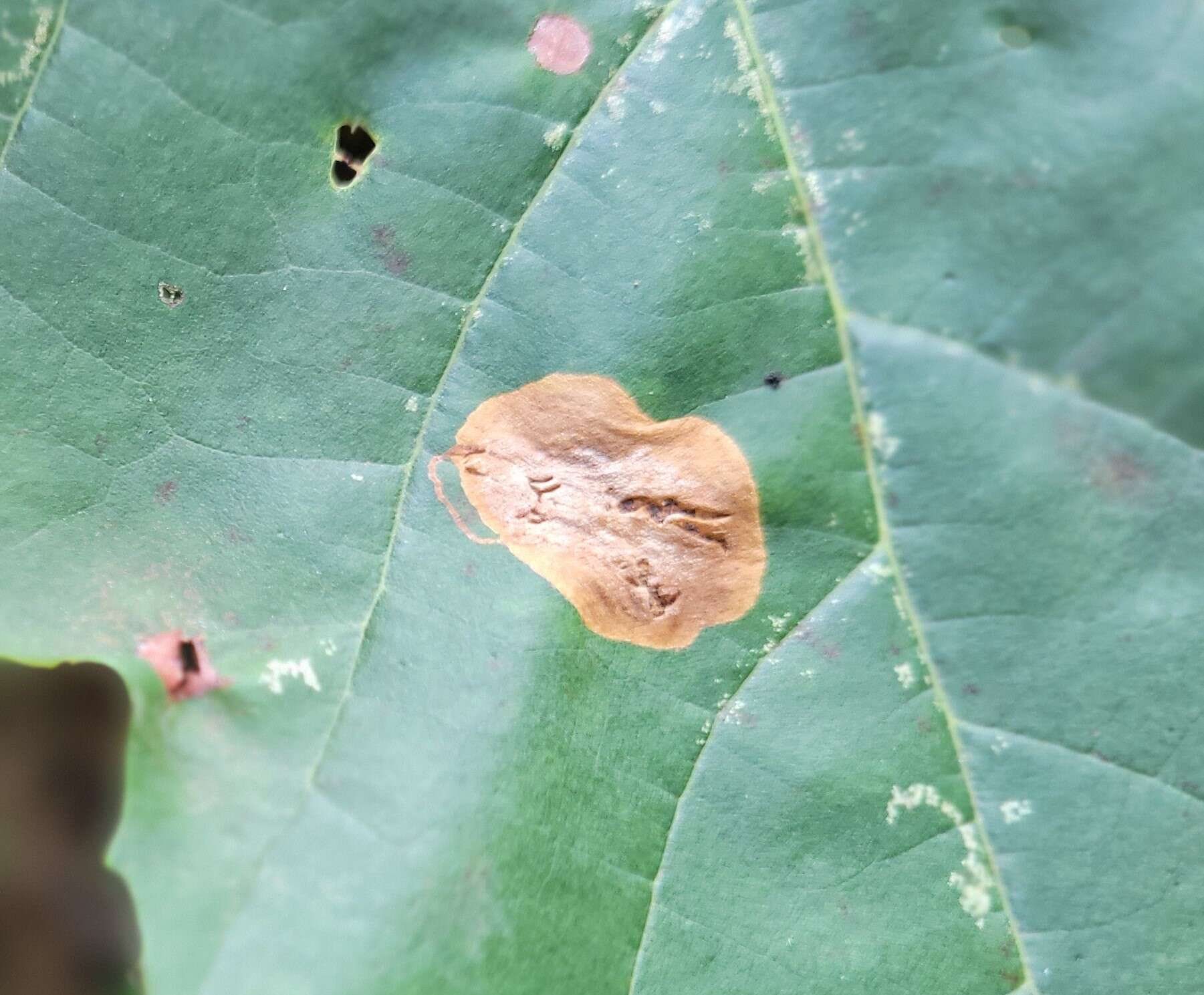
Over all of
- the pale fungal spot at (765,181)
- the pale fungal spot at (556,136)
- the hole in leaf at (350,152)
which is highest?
the pale fungal spot at (765,181)

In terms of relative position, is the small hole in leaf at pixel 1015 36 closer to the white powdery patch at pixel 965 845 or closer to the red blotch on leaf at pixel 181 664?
the white powdery patch at pixel 965 845

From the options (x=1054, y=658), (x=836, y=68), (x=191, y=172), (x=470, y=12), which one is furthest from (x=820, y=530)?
(x=191, y=172)

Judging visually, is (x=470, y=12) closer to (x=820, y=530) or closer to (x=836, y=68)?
(x=836, y=68)

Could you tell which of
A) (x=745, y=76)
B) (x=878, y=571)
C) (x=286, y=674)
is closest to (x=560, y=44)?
(x=745, y=76)

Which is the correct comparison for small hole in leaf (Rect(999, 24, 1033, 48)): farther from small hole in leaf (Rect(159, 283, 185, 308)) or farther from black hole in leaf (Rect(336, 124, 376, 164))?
small hole in leaf (Rect(159, 283, 185, 308))

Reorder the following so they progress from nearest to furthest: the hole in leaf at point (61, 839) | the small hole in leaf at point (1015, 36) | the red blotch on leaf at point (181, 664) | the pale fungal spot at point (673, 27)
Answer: the small hole in leaf at point (1015, 36)
the pale fungal spot at point (673, 27)
the red blotch on leaf at point (181, 664)
the hole in leaf at point (61, 839)

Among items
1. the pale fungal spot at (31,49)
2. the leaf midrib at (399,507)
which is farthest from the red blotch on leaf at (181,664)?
the pale fungal spot at (31,49)
